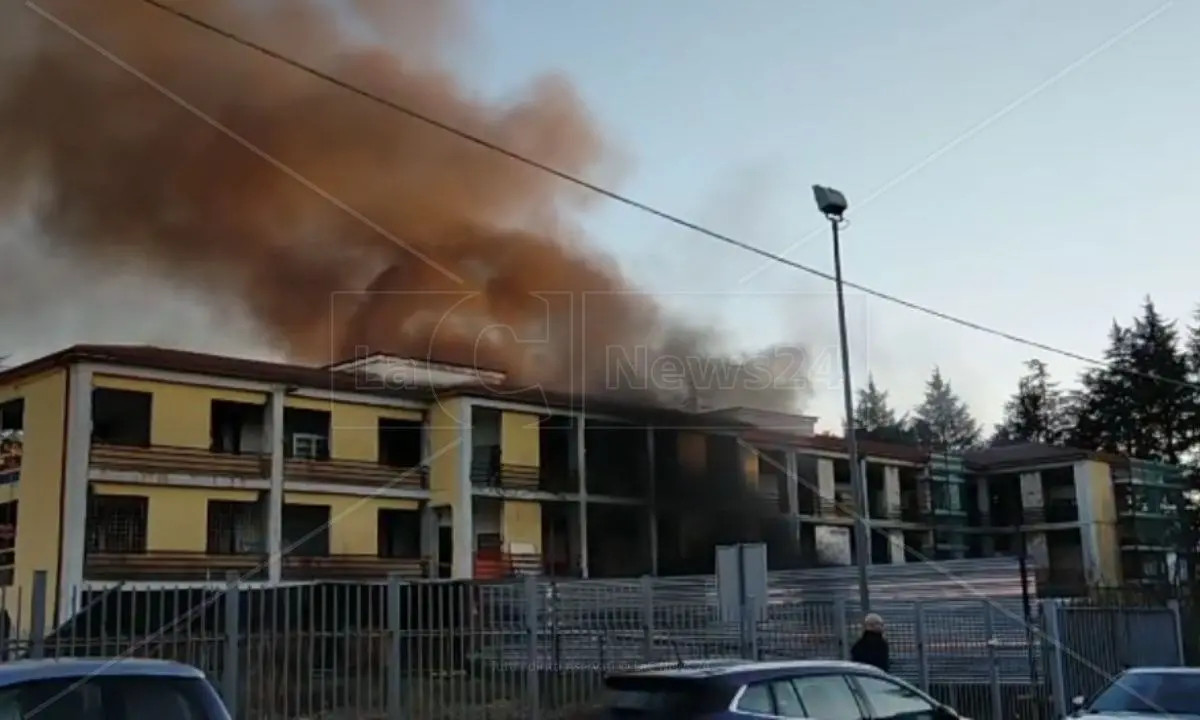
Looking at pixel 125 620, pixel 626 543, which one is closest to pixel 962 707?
pixel 125 620

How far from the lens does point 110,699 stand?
5.38 metres

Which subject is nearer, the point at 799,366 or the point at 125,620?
the point at 125,620

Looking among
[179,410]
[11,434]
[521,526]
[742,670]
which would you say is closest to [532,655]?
[742,670]

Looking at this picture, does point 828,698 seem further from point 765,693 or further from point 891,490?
point 891,490

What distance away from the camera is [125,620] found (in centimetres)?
959

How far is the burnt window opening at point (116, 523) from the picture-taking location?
2798 centimetres

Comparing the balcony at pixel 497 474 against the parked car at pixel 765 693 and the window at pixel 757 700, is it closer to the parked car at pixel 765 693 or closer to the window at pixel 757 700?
the parked car at pixel 765 693

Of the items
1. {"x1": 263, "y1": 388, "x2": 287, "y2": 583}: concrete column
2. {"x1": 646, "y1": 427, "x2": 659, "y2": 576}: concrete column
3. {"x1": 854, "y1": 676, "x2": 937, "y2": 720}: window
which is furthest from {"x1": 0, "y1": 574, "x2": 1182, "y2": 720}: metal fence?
{"x1": 263, "y1": 388, "x2": 287, "y2": 583}: concrete column

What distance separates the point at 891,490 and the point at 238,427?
88.0ft

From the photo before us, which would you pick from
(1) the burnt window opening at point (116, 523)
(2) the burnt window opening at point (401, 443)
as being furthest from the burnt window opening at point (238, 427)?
(2) the burnt window opening at point (401, 443)

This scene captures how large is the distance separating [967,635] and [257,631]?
9.51 meters

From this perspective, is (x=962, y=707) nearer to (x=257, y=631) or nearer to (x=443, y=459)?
(x=257, y=631)

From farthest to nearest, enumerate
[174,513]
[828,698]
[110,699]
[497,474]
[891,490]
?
1. [891,490]
2. [497,474]
3. [174,513]
4. [828,698]
5. [110,699]

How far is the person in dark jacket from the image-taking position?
40.4 ft
